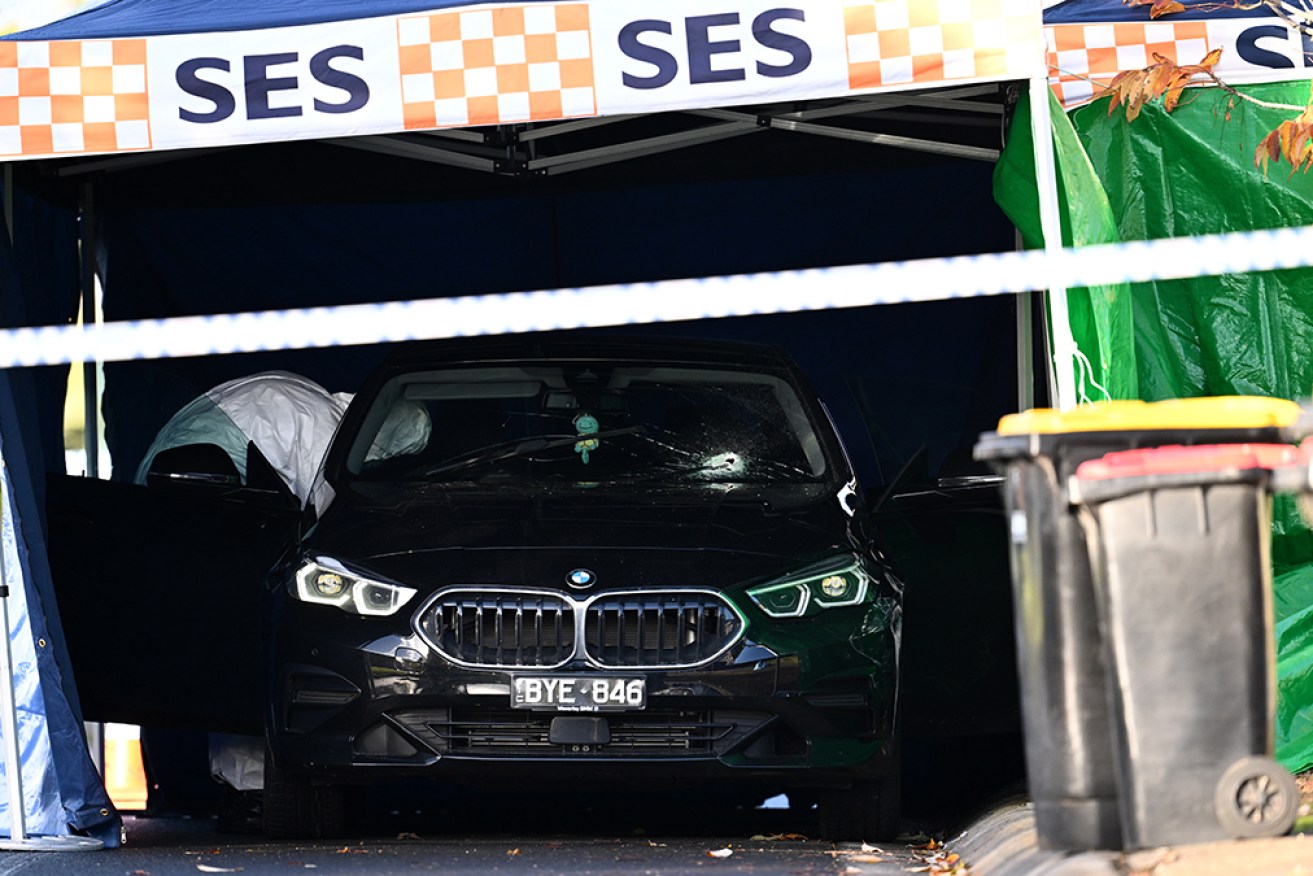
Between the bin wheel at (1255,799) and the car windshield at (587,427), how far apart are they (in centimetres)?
319

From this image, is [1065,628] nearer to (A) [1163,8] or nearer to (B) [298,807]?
(B) [298,807]

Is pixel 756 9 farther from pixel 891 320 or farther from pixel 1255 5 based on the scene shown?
pixel 891 320

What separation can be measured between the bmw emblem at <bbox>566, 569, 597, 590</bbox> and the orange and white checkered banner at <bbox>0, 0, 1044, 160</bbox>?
1.41 metres

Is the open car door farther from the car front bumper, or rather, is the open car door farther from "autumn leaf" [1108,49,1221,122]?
"autumn leaf" [1108,49,1221,122]

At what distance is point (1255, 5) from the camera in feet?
23.0

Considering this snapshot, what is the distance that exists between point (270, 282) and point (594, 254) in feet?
5.26

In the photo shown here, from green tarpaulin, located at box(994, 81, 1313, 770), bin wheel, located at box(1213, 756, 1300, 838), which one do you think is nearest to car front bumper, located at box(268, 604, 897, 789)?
green tarpaulin, located at box(994, 81, 1313, 770)

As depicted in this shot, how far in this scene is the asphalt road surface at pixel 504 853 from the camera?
19.5 feet

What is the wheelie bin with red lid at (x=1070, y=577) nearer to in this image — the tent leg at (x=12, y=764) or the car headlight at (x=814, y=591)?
the car headlight at (x=814, y=591)

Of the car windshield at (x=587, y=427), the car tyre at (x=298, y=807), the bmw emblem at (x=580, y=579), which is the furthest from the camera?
the car windshield at (x=587, y=427)

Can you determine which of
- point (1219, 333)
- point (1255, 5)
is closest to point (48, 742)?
point (1219, 333)

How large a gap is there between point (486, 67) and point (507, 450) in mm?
1538

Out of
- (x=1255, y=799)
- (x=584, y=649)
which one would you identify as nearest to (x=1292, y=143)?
(x=584, y=649)

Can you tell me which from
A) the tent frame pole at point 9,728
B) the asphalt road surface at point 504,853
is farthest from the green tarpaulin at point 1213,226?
the tent frame pole at point 9,728
